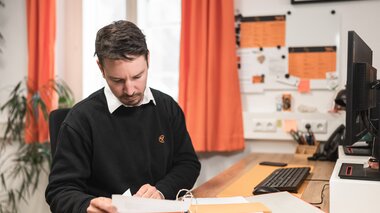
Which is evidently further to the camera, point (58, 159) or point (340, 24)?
point (340, 24)

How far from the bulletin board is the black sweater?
1.17 metres

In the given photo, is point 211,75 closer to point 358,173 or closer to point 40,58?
point 40,58

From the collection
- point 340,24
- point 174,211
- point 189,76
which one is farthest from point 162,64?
point 174,211

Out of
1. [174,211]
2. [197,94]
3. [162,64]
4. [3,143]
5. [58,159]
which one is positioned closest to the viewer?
[174,211]

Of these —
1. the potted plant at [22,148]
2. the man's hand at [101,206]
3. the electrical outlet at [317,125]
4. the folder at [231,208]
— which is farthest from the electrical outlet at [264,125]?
the man's hand at [101,206]

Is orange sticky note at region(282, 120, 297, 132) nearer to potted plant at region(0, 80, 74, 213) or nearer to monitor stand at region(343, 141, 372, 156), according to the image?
monitor stand at region(343, 141, 372, 156)

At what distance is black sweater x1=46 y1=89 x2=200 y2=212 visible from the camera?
1.34 metres

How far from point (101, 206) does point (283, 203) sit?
57cm

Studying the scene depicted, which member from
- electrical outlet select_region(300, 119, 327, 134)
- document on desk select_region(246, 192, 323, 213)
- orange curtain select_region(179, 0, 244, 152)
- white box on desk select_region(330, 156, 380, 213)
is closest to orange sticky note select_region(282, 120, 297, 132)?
electrical outlet select_region(300, 119, 327, 134)

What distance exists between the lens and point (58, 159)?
4.42 feet

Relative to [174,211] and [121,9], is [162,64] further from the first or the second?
[174,211]

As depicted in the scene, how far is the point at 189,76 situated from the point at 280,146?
28.9 inches

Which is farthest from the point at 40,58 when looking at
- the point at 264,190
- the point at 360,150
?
the point at 360,150

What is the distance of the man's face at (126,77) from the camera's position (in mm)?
1311
